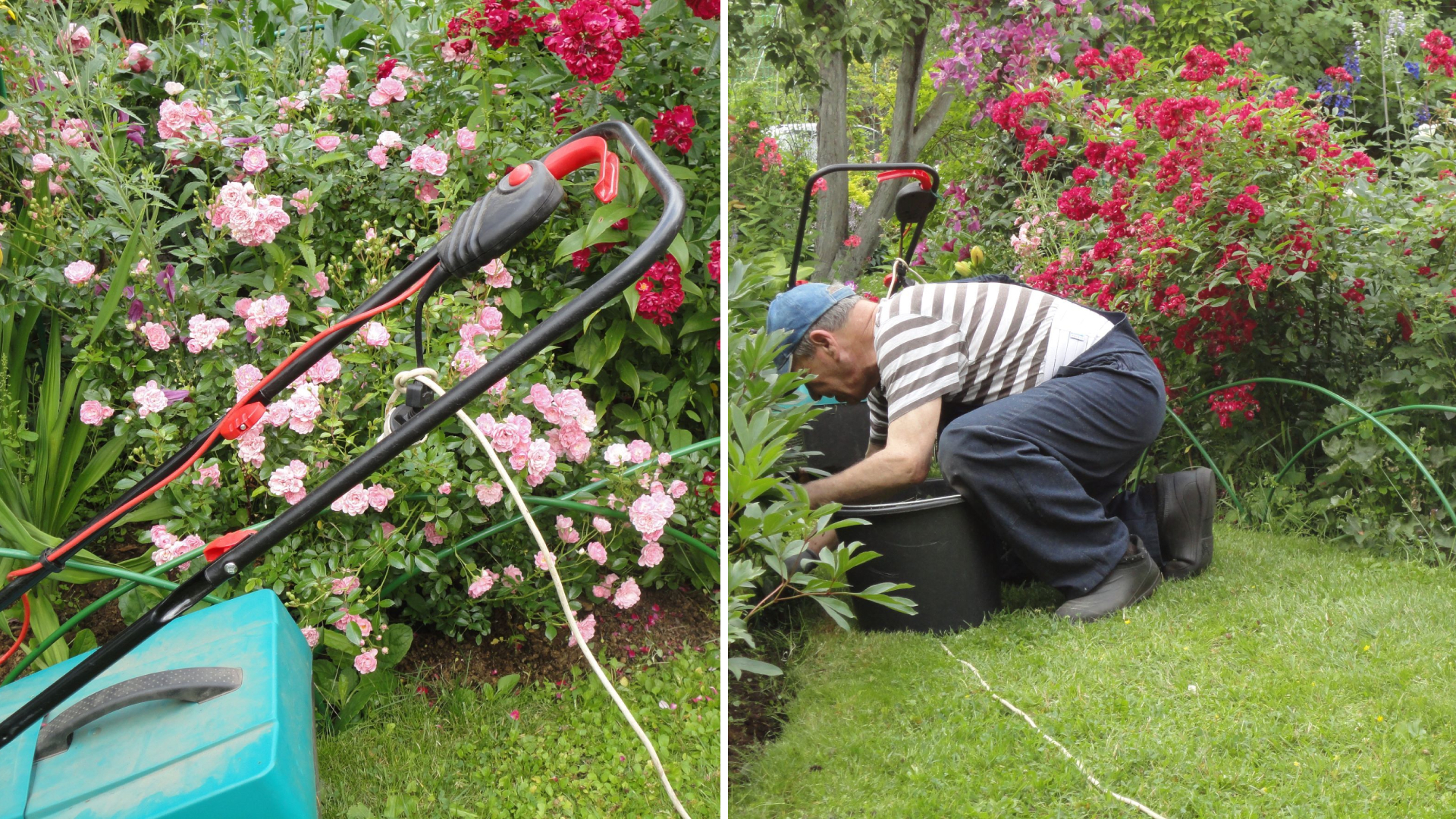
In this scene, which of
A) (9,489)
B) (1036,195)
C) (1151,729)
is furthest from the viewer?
(1036,195)

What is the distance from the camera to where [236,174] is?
229 centimetres

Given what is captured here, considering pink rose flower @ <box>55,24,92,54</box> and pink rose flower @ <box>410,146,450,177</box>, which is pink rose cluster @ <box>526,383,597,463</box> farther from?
pink rose flower @ <box>55,24,92,54</box>

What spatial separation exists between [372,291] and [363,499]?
502 millimetres

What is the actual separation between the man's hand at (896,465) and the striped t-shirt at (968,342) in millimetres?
33

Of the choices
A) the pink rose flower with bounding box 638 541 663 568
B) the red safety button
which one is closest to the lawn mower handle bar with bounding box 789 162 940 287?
the pink rose flower with bounding box 638 541 663 568

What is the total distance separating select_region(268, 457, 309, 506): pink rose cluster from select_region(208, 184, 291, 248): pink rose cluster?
0.52 metres

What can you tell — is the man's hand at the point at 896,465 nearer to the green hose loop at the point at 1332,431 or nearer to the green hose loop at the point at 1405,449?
the green hose loop at the point at 1405,449

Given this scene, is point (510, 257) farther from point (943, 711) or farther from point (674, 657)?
point (943, 711)

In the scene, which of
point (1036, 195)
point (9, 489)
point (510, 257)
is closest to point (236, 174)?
point (510, 257)

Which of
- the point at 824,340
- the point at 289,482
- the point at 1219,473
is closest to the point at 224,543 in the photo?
the point at 289,482

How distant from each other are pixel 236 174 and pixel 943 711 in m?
1.90

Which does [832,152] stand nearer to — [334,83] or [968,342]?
[968,342]

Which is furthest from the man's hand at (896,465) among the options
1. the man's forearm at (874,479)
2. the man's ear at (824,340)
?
the man's ear at (824,340)

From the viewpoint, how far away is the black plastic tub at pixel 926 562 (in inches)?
90.0
